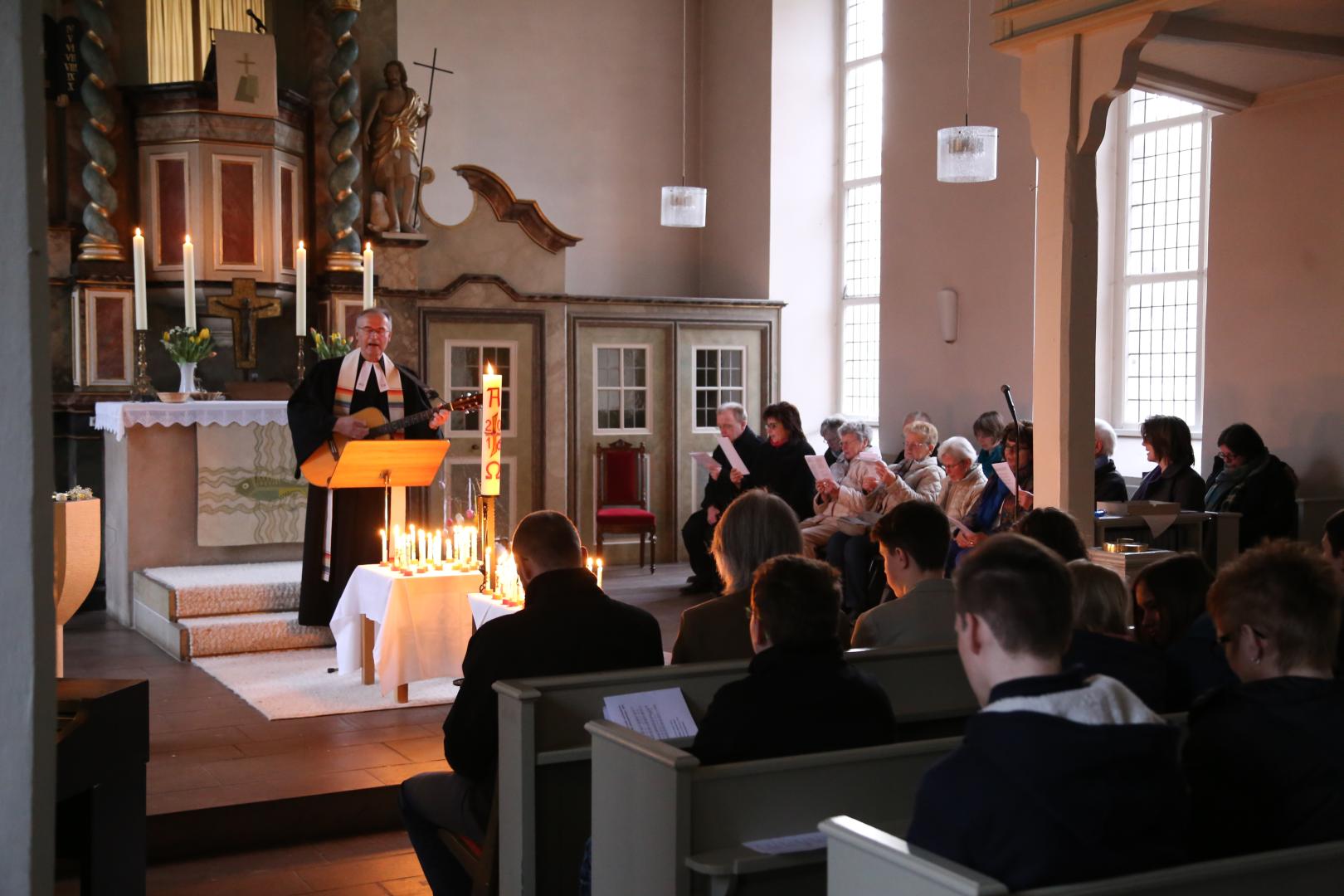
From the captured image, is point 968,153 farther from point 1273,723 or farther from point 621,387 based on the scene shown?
point 1273,723

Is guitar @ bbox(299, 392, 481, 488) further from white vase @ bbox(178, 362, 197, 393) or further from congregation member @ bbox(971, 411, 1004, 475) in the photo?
congregation member @ bbox(971, 411, 1004, 475)

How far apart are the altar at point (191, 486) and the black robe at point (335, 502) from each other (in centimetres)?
141

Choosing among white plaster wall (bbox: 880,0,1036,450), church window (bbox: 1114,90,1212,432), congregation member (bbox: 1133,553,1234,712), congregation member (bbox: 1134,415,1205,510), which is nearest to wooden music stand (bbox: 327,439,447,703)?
congregation member (bbox: 1133,553,1234,712)

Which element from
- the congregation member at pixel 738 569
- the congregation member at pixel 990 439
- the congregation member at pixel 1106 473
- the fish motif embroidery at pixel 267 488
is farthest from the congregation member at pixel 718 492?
the congregation member at pixel 738 569

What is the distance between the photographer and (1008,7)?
19.1 ft

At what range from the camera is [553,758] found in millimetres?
3047

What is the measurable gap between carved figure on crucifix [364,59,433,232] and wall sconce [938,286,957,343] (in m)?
4.04

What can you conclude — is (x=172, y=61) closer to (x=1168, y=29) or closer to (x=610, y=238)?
(x=610, y=238)

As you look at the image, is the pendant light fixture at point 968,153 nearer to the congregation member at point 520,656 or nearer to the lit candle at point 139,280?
the lit candle at point 139,280

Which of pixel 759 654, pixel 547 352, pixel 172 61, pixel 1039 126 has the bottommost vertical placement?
pixel 759 654

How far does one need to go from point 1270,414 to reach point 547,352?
5.08m

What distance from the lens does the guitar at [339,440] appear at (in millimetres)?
6074

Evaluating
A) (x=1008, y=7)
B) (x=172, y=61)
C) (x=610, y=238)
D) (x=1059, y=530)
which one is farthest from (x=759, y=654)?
(x=610, y=238)

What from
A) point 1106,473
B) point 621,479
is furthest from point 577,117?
point 1106,473
